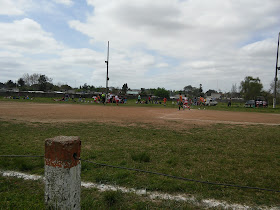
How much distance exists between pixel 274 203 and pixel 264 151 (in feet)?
10.8

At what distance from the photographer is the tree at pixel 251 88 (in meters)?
60.2

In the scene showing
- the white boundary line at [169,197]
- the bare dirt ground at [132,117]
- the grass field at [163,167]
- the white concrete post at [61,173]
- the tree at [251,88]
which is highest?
the tree at [251,88]

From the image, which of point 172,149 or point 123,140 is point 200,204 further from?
point 123,140

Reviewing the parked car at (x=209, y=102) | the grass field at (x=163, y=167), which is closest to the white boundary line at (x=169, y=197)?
the grass field at (x=163, y=167)

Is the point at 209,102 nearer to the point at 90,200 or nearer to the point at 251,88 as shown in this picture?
the point at 251,88

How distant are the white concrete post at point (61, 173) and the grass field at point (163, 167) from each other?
2.80 ft

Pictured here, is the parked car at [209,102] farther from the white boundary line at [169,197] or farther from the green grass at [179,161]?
the white boundary line at [169,197]

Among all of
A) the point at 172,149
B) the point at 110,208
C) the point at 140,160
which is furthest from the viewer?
the point at 172,149

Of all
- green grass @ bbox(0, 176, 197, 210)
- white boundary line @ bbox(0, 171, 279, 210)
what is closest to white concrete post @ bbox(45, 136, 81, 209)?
green grass @ bbox(0, 176, 197, 210)

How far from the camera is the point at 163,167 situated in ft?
14.6

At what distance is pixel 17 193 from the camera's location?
327 centimetres

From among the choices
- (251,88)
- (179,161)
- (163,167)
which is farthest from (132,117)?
(251,88)

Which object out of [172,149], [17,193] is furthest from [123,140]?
[17,193]

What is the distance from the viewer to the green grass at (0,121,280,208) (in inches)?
140
